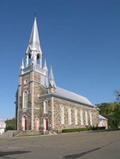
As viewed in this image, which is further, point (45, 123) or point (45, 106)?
point (45, 106)

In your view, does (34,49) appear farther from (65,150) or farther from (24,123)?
(65,150)

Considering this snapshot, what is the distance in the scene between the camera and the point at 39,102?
51.1m

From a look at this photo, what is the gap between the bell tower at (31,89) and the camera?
50.3 meters

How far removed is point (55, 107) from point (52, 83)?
19.1ft

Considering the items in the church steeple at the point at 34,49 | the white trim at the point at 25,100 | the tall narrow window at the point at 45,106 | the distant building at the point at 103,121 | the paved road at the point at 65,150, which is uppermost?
the church steeple at the point at 34,49

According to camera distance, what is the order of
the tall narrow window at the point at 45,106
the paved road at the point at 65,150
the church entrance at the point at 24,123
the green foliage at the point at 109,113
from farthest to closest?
the green foliage at the point at 109,113
the church entrance at the point at 24,123
the tall narrow window at the point at 45,106
the paved road at the point at 65,150

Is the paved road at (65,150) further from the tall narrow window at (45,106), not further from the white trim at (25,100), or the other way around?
the white trim at (25,100)

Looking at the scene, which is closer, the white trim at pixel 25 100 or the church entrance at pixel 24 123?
the church entrance at pixel 24 123

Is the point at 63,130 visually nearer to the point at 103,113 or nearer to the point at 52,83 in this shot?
the point at 52,83

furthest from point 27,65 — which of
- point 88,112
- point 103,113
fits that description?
point 103,113

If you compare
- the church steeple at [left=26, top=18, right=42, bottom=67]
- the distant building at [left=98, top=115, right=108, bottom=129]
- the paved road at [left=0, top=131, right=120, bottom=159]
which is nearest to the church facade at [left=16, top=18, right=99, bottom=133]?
the church steeple at [left=26, top=18, right=42, bottom=67]

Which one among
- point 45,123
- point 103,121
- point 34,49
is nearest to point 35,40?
point 34,49

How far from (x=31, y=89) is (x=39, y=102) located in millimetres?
3603

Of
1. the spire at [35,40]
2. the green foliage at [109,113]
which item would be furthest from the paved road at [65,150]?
the green foliage at [109,113]
